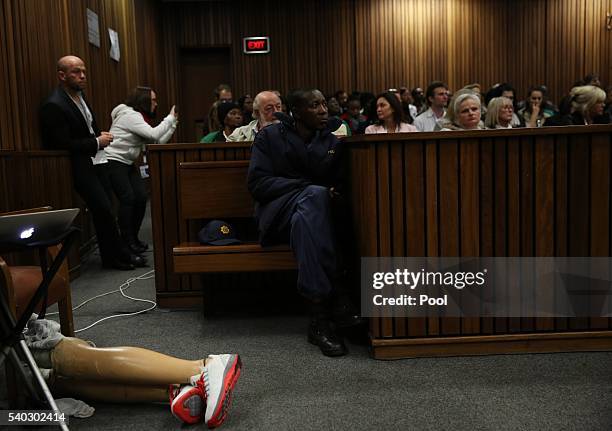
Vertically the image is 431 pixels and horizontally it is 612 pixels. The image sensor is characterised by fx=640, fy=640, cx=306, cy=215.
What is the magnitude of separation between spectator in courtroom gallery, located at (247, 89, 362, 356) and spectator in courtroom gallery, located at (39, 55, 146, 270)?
2.03 m

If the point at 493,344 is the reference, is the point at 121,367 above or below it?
above

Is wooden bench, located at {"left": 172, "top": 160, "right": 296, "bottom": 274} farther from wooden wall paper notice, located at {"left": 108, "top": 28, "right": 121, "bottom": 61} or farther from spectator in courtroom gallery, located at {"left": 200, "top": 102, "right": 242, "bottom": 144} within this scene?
wooden wall paper notice, located at {"left": 108, "top": 28, "right": 121, "bottom": 61}

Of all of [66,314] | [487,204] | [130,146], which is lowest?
[66,314]

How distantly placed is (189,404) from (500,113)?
312 cm

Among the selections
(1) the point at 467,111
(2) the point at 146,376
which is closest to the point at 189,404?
(2) the point at 146,376

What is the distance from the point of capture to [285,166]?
3068 millimetres

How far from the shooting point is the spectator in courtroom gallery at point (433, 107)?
5.64 metres

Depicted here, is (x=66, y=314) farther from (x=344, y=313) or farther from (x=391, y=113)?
(x=391, y=113)

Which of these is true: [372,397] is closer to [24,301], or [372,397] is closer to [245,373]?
[245,373]

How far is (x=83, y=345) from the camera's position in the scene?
7.02 ft

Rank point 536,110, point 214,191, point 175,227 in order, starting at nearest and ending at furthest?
point 214,191, point 175,227, point 536,110

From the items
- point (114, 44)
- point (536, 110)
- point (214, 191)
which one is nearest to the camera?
point (214, 191)

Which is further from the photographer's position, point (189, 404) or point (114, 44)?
point (114, 44)

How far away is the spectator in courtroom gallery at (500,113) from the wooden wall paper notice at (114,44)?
13.9ft
